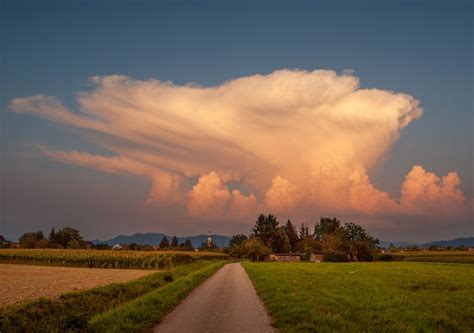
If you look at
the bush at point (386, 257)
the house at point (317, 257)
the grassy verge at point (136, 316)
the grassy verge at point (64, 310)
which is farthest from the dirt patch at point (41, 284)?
the bush at point (386, 257)

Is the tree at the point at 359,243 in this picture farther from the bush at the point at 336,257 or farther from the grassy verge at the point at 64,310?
the grassy verge at the point at 64,310

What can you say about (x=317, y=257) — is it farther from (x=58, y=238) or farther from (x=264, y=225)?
(x=58, y=238)

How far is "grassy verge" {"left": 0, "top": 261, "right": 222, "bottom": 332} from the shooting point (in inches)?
544

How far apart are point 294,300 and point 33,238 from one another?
171 m

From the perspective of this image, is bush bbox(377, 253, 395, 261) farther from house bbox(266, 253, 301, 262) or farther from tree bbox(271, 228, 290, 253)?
tree bbox(271, 228, 290, 253)

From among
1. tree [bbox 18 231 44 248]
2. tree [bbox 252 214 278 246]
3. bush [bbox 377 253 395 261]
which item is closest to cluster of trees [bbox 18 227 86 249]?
tree [bbox 18 231 44 248]

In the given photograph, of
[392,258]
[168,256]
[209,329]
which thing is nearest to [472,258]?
[392,258]

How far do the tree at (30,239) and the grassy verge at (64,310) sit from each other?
492 feet

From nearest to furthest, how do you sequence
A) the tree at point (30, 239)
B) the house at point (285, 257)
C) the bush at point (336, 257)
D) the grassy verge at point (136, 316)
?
the grassy verge at point (136, 316) < the bush at point (336, 257) < the house at point (285, 257) < the tree at point (30, 239)

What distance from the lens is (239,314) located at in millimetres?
17000

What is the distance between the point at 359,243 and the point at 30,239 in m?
131

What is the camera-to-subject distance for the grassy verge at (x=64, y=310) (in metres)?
13.8

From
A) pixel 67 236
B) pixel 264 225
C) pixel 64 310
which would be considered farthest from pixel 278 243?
pixel 64 310

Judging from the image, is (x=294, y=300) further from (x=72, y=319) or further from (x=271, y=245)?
(x=271, y=245)
